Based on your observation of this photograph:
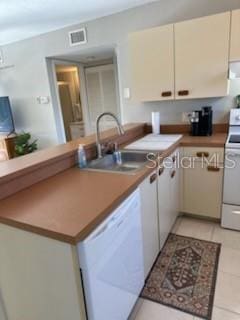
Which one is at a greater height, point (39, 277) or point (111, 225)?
point (111, 225)

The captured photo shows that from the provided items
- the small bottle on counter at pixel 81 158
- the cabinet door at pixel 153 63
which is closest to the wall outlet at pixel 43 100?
the cabinet door at pixel 153 63

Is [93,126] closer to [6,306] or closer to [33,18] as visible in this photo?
[33,18]

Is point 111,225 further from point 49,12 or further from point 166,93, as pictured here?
point 49,12

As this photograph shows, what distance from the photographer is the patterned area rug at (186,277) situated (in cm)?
153

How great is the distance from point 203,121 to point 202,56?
638mm

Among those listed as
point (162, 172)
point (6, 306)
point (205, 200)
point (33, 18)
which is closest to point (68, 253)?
point (6, 306)

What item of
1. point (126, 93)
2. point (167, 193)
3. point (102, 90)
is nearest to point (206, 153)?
point (167, 193)

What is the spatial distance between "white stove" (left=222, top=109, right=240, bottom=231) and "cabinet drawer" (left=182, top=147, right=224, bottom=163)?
0.07m

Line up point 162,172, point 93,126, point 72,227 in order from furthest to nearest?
point 93,126, point 162,172, point 72,227

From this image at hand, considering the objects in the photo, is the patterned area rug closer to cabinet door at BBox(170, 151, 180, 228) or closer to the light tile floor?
the light tile floor

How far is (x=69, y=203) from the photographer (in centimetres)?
110

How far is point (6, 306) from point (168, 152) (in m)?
1.50

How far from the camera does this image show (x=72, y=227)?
0.88 metres

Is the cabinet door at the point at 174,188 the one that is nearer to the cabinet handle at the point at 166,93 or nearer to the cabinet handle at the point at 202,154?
the cabinet handle at the point at 202,154
